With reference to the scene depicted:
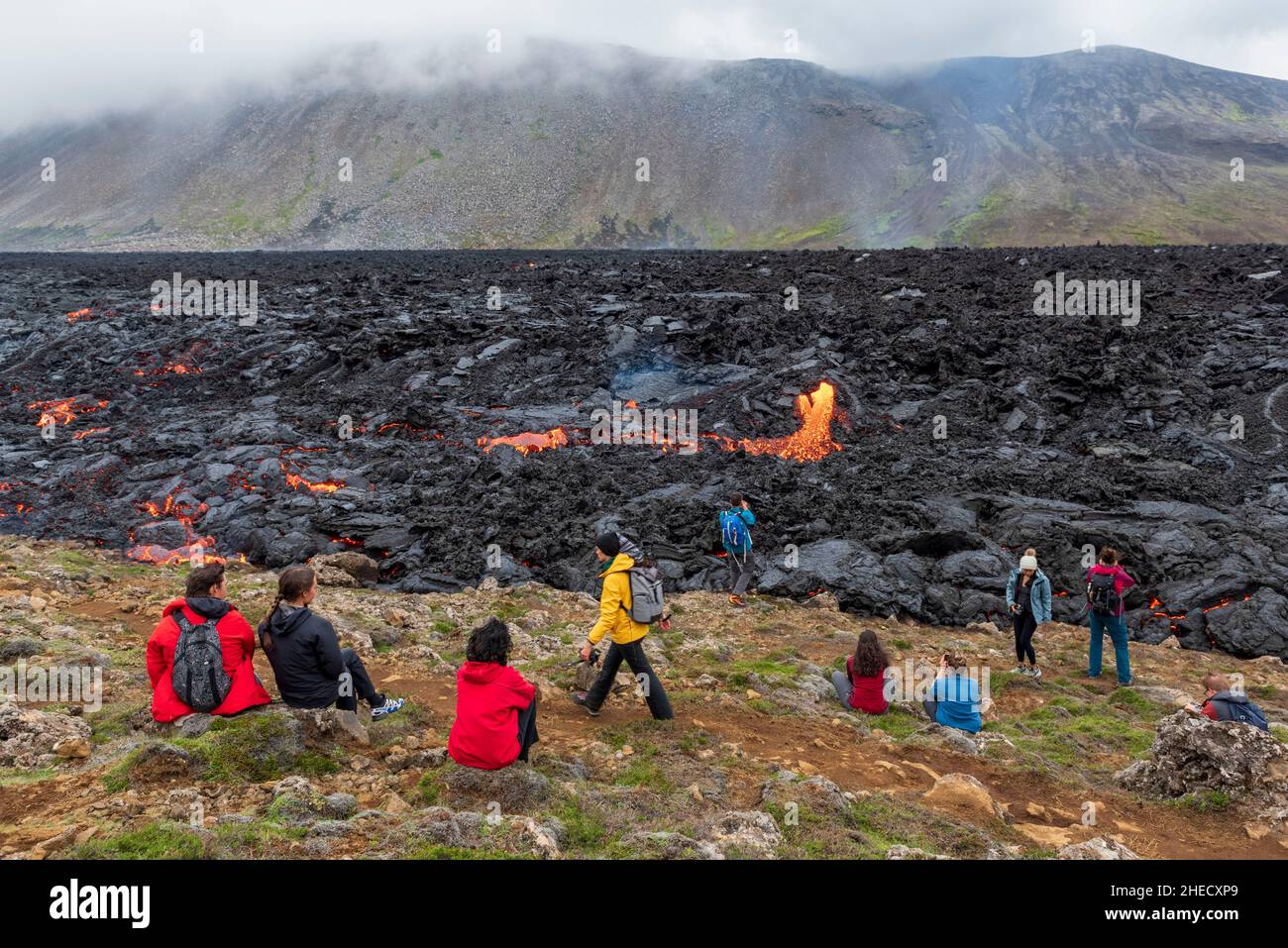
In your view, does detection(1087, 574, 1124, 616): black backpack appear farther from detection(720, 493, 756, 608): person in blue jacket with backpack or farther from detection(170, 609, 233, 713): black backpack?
detection(170, 609, 233, 713): black backpack

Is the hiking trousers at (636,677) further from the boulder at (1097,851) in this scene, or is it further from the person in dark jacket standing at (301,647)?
the boulder at (1097,851)

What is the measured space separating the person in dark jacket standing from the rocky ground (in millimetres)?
213

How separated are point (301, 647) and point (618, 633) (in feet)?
10.3

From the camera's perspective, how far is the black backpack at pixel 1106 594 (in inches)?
442

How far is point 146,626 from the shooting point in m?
11.8

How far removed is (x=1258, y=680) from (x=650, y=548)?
10738 mm

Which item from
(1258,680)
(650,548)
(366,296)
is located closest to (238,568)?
(650,548)

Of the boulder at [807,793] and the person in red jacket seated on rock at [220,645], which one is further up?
the person in red jacket seated on rock at [220,645]

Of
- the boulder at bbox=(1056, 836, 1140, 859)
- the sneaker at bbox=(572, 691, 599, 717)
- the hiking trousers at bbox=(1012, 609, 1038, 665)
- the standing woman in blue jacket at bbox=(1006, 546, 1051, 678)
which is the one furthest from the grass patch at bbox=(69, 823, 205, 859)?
the hiking trousers at bbox=(1012, 609, 1038, 665)

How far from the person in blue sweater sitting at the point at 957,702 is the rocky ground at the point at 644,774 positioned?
0.26 meters

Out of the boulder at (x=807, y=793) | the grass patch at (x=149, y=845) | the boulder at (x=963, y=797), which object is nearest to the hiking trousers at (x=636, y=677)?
the boulder at (x=807, y=793)

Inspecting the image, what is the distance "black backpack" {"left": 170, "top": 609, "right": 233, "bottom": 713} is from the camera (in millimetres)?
6496

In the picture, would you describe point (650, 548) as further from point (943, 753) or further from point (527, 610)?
point (943, 753)

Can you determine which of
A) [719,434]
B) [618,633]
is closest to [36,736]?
[618,633]
